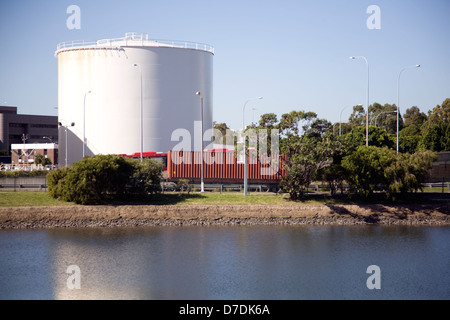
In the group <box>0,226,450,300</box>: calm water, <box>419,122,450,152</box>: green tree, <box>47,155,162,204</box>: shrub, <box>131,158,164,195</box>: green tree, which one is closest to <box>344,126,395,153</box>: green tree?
<box>419,122,450,152</box>: green tree

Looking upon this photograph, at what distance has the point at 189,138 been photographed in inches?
2680

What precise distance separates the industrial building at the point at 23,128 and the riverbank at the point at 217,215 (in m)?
74.9

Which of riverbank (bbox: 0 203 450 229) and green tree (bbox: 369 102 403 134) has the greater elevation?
green tree (bbox: 369 102 403 134)

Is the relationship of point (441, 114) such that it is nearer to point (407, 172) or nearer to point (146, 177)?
point (407, 172)

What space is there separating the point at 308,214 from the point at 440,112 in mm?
75170

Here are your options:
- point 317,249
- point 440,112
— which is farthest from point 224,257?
point 440,112

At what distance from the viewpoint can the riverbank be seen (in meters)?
40.1

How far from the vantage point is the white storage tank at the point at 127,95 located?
215ft

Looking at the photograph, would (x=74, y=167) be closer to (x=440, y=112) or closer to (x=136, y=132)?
(x=136, y=132)

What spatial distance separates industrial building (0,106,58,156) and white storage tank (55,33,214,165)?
45.8m

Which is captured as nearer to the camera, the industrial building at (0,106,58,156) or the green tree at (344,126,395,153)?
the green tree at (344,126,395,153)

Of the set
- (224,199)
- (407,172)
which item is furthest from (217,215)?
(407,172)

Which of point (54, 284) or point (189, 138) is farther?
point (189, 138)

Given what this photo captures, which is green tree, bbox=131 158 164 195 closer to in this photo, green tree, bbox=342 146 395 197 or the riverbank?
the riverbank
